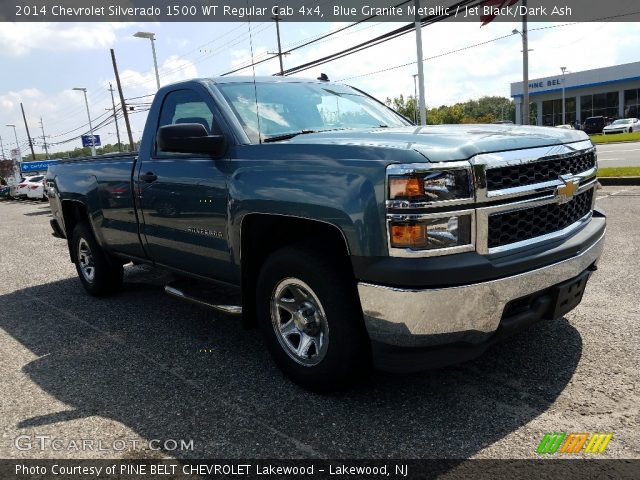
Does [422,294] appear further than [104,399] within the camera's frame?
No

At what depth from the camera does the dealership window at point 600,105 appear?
50.8m

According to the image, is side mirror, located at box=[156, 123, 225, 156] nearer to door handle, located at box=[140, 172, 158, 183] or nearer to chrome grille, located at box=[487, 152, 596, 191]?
door handle, located at box=[140, 172, 158, 183]

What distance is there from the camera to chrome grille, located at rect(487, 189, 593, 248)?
105 inches

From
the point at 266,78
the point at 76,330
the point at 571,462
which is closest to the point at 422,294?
the point at 571,462

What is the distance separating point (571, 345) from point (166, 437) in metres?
2.67

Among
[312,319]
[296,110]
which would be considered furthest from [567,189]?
[296,110]

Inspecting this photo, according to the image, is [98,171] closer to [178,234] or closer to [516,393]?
[178,234]

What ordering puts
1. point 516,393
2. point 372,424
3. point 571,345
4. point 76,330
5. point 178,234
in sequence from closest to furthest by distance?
point 372,424, point 516,393, point 571,345, point 178,234, point 76,330

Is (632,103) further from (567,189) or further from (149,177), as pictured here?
(149,177)

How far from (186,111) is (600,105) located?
186 feet

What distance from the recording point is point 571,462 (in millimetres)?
2441

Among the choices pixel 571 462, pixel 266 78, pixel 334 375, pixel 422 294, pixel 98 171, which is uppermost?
pixel 266 78

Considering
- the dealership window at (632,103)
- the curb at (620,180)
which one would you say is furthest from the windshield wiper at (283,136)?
the dealership window at (632,103)

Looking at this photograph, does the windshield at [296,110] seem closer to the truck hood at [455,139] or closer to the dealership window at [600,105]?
the truck hood at [455,139]
